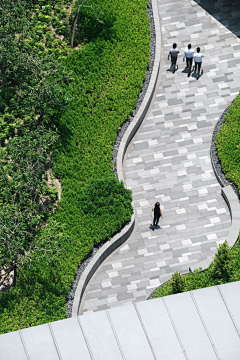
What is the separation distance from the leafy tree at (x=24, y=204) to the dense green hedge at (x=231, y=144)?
23.9 feet

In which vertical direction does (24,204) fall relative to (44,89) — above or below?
below

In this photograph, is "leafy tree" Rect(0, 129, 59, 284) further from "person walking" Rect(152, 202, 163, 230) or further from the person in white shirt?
the person in white shirt

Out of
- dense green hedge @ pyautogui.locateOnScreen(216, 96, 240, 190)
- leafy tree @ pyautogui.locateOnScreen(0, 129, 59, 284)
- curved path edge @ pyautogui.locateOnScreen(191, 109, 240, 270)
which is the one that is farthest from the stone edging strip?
dense green hedge @ pyautogui.locateOnScreen(216, 96, 240, 190)

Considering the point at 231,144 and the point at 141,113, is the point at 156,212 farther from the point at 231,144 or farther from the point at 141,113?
the point at 141,113

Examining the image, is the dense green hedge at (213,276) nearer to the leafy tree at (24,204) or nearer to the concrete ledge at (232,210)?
the concrete ledge at (232,210)

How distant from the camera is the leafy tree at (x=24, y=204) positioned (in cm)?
2206

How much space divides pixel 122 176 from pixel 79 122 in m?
3.12

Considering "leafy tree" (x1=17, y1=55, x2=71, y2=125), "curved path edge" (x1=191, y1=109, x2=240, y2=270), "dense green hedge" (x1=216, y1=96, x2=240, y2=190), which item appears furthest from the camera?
"dense green hedge" (x1=216, y1=96, x2=240, y2=190)

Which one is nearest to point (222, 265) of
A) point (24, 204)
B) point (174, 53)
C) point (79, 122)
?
point (24, 204)

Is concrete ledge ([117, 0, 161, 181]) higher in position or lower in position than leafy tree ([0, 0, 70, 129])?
lower

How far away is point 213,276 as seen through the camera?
77.8 feet

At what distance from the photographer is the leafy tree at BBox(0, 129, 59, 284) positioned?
Result: 22062 millimetres

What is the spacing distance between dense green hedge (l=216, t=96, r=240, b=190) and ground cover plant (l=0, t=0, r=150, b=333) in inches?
168

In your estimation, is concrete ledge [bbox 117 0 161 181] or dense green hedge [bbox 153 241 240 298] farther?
concrete ledge [bbox 117 0 161 181]
